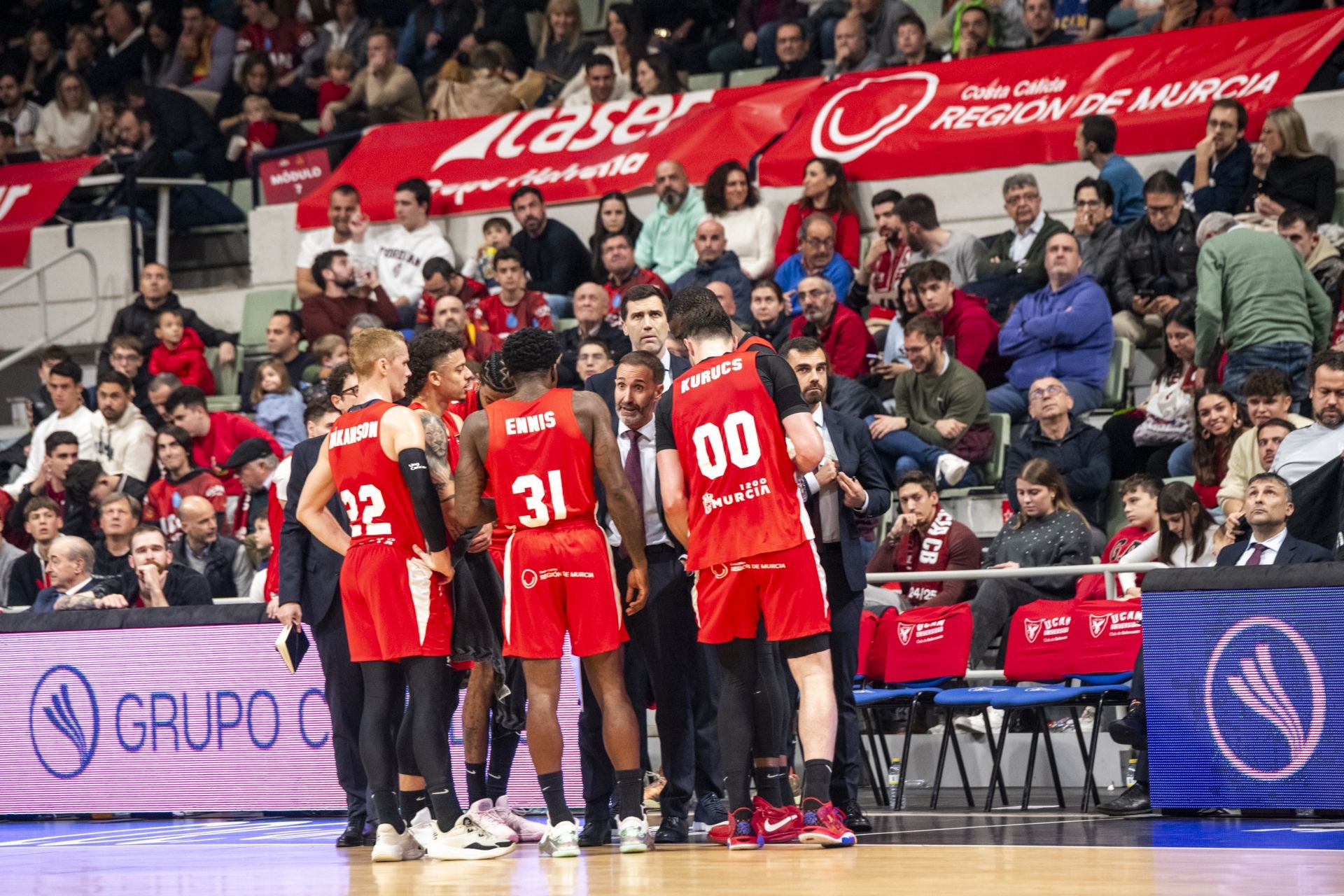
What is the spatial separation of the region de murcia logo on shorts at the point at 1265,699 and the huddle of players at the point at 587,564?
1.82 meters

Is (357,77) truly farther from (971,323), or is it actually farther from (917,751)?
(917,751)

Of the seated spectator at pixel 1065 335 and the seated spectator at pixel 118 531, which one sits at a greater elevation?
the seated spectator at pixel 1065 335

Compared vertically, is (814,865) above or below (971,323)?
below

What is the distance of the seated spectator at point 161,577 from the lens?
10422 millimetres

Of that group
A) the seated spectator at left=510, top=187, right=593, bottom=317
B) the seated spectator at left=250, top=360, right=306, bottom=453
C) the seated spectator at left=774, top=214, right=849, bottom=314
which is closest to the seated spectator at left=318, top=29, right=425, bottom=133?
the seated spectator at left=510, top=187, right=593, bottom=317

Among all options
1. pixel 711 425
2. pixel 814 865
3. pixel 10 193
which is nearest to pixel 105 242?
pixel 10 193

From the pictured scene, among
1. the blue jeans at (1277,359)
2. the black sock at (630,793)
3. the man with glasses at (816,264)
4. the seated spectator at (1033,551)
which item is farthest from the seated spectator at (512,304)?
the black sock at (630,793)

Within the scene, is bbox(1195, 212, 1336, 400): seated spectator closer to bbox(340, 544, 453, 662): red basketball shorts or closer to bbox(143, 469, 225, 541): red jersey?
bbox(340, 544, 453, 662): red basketball shorts

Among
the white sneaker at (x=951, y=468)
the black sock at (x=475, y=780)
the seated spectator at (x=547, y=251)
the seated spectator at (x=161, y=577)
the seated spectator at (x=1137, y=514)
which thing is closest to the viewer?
the black sock at (x=475, y=780)

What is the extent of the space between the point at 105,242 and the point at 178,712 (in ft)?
27.5

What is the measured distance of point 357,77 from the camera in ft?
57.0

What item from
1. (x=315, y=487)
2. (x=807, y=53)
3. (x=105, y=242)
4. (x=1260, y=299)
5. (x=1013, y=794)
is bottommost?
(x=1013, y=794)

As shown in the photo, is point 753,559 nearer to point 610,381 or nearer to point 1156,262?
point 610,381

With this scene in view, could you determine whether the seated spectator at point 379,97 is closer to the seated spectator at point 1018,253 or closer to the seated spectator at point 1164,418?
the seated spectator at point 1018,253
